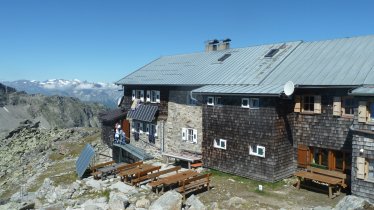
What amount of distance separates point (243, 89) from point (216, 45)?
43.2 ft

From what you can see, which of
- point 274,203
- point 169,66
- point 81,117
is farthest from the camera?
point 81,117

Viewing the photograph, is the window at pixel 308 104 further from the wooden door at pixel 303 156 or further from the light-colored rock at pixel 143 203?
the light-colored rock at pixel 143 203

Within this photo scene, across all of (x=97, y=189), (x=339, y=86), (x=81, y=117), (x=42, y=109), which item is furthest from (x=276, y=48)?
(x=81, y=117)

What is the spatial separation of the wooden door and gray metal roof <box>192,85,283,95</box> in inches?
167

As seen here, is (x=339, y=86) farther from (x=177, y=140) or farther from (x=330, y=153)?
(x=177, y=140)

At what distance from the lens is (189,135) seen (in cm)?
3050

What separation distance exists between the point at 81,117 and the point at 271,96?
171912mm

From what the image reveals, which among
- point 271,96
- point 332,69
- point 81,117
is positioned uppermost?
point 332,69

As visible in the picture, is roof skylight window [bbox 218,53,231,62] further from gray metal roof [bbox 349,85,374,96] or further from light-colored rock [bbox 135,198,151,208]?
light-colored rock [bbox 135,198,151,208]

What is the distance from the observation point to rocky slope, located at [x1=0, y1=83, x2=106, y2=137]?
458 feet

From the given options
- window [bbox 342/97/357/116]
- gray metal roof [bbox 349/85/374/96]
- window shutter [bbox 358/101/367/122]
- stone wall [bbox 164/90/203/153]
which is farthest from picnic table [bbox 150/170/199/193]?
gray metal roof [bbox 349/85/374/96]

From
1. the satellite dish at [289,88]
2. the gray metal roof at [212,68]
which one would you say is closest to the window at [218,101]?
the gray metal roof at [212,68]

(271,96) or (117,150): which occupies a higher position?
(271,96)

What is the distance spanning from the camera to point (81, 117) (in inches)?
7283
